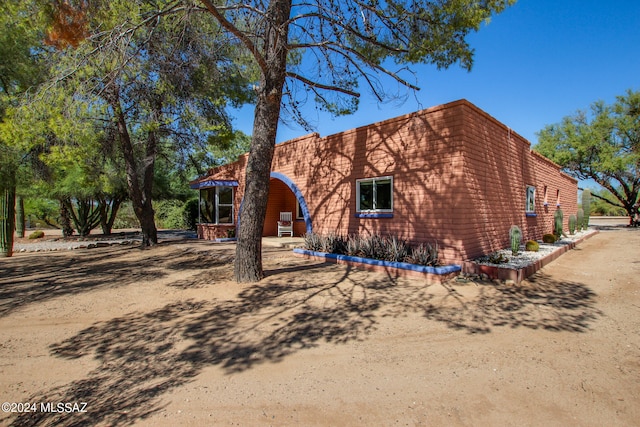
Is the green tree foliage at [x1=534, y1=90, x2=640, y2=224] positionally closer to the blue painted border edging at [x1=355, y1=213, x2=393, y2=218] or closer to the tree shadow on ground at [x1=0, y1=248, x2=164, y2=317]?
the blue painted border edging at [x1=355, y1=213, x2=393, y2=218]

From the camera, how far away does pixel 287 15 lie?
668 centimetres

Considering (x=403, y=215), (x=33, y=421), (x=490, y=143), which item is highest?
(x=490, y=143)

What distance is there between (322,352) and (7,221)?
40.2 ft

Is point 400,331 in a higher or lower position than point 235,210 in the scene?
lower

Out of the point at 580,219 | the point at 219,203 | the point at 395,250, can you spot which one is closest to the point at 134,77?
the point at 395,250

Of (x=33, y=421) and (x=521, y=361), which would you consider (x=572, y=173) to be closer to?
(x=521, y=361)

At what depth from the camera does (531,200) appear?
1154 centimetres

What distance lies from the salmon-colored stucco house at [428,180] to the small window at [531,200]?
0.13 ft

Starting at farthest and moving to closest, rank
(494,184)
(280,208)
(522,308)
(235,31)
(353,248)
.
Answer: (280,208)
(494,184)
(353,248)
(235,31)
(522,308)

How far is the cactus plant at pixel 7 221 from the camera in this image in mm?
10406

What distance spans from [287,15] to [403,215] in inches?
201

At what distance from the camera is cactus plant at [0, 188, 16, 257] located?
10.4 m

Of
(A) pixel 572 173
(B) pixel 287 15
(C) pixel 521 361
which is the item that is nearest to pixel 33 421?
(C) pixel 521 361

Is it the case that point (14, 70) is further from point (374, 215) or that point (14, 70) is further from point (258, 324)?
point (374, 215)
